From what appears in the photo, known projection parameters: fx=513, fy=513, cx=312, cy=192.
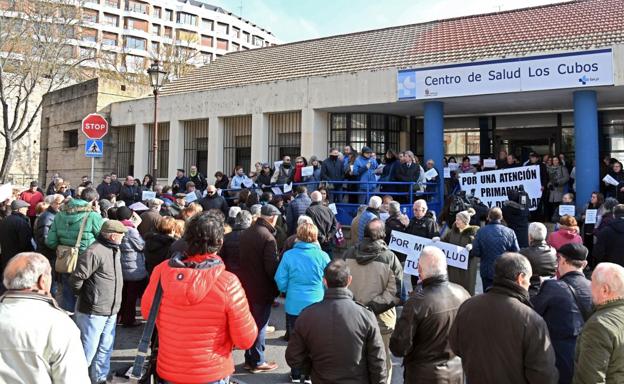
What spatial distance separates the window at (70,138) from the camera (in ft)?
77.9

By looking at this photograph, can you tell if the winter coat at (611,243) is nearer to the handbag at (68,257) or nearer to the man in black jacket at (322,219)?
the man in black jacket at (322,219)

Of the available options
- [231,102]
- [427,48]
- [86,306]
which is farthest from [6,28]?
[86,306]

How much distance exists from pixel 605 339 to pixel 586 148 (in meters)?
10.9

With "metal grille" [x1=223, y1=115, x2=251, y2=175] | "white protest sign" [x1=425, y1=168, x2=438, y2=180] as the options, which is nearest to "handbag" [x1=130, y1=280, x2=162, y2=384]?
"white protest sign" [x1=425, y1=168, x2=438, y2=180]

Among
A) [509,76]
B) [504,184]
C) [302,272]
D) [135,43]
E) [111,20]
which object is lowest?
[302,272]

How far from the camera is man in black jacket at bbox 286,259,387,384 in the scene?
133 inches

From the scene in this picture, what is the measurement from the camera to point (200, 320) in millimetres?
3271

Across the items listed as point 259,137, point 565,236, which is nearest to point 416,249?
point 565,236

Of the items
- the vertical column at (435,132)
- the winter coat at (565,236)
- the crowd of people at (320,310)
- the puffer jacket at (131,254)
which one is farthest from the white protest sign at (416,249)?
the vertical column at (435,132)

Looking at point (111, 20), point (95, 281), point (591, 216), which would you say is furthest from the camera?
point (111, 20)

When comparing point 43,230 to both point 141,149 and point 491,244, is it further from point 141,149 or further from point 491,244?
point 141,149

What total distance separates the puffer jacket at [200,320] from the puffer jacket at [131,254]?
12.1 ft

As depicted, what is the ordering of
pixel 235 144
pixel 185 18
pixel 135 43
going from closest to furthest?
pixel 235 144
pixel 135 43
pixel 185 18

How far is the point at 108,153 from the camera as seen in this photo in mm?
22016
